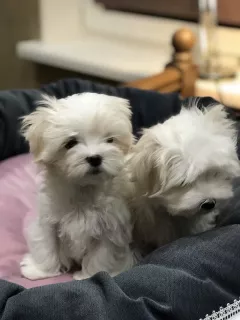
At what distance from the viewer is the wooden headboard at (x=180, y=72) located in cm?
190

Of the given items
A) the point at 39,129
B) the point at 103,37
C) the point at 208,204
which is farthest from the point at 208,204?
the point at 103,37

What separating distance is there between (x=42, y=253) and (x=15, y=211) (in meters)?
0.26

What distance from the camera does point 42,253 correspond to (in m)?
1.25

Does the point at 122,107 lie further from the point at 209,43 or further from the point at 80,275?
the point at 209,43

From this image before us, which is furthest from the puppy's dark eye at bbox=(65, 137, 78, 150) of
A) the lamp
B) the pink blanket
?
the lamp

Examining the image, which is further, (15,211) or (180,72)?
(180,72)

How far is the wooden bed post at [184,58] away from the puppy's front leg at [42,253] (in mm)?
909

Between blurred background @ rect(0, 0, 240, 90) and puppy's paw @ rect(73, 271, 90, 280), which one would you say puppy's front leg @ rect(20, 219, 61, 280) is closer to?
puppy's paw @ rect(73, 271, 90, 280)

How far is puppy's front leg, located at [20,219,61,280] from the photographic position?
1232 mm

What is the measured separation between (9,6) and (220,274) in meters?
1.94

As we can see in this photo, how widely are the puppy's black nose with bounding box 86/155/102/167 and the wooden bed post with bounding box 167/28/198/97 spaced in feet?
3.18

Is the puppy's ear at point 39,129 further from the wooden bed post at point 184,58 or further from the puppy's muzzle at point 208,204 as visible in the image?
the wooden bed post at point 184,58

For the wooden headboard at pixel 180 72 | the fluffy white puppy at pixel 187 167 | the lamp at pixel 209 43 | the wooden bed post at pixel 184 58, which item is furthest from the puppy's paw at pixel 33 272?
the lamp at pixel 209 43

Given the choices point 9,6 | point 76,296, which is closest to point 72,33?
point 9,6
